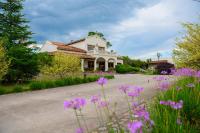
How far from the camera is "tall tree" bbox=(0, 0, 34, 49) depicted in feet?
62.8

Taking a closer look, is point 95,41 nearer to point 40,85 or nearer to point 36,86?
point 40,85

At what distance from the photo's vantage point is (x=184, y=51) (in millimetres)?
9086

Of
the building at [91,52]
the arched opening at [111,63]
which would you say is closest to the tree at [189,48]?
the building at [91,52]

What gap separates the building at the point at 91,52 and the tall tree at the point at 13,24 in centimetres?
1506

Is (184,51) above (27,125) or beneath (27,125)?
above

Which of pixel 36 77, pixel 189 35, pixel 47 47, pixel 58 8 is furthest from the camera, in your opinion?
pixel 47 47

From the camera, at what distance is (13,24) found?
66.1 feet

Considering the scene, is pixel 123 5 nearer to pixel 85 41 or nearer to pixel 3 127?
pixel 3 127

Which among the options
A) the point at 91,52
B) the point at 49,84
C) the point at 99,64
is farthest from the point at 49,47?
the point at 49,84

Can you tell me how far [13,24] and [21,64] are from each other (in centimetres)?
487

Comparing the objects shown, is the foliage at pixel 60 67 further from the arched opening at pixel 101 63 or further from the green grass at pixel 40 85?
the arched opening at pixel 101 63

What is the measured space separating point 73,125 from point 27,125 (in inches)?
51.1

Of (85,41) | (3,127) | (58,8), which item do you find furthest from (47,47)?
(3,127)

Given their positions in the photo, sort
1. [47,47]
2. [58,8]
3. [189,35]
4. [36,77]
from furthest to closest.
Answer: [47,47]
[36,77]
[58,8]
[189,35]
